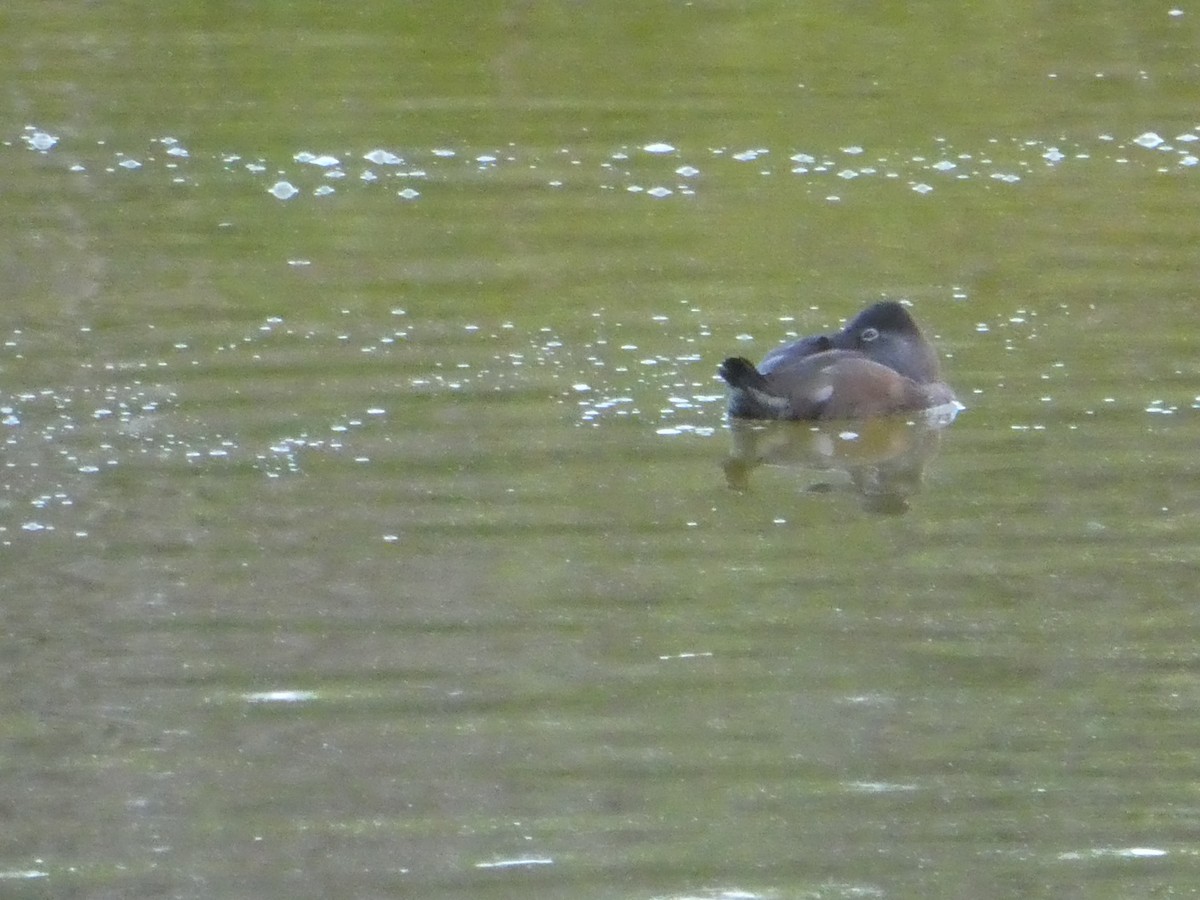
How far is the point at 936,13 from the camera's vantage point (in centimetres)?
1994

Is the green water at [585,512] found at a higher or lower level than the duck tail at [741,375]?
lower

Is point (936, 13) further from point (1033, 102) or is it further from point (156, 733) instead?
point (156, 733)

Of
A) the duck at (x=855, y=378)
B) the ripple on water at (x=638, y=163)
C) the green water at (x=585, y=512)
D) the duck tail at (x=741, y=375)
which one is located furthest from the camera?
the ripple on water at (x=638, y=163)

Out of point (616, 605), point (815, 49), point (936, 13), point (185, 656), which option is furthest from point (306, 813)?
point (936, 13)

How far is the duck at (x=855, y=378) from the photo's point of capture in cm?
941

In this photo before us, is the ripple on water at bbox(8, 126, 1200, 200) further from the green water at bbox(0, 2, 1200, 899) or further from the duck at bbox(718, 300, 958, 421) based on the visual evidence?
the duck at bbox(718, 300, 958, 421)

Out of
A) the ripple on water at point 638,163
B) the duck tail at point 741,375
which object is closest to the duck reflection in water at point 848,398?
the duck tail at point 741,375

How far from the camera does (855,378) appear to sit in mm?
9523

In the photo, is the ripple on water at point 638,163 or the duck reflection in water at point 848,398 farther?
the ripple on water at point 638,163

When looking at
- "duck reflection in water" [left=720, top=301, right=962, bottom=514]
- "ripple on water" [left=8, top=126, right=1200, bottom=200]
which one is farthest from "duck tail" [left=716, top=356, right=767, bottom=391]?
"ripple on water" [left=8, top=126, right=1200, bottom=200]

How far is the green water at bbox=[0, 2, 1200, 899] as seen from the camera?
5.97m

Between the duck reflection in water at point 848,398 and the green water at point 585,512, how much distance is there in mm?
46

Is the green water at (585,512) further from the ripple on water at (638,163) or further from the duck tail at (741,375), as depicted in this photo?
the duck tail at (741,375)

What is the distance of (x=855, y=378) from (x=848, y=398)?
0.26 feet
